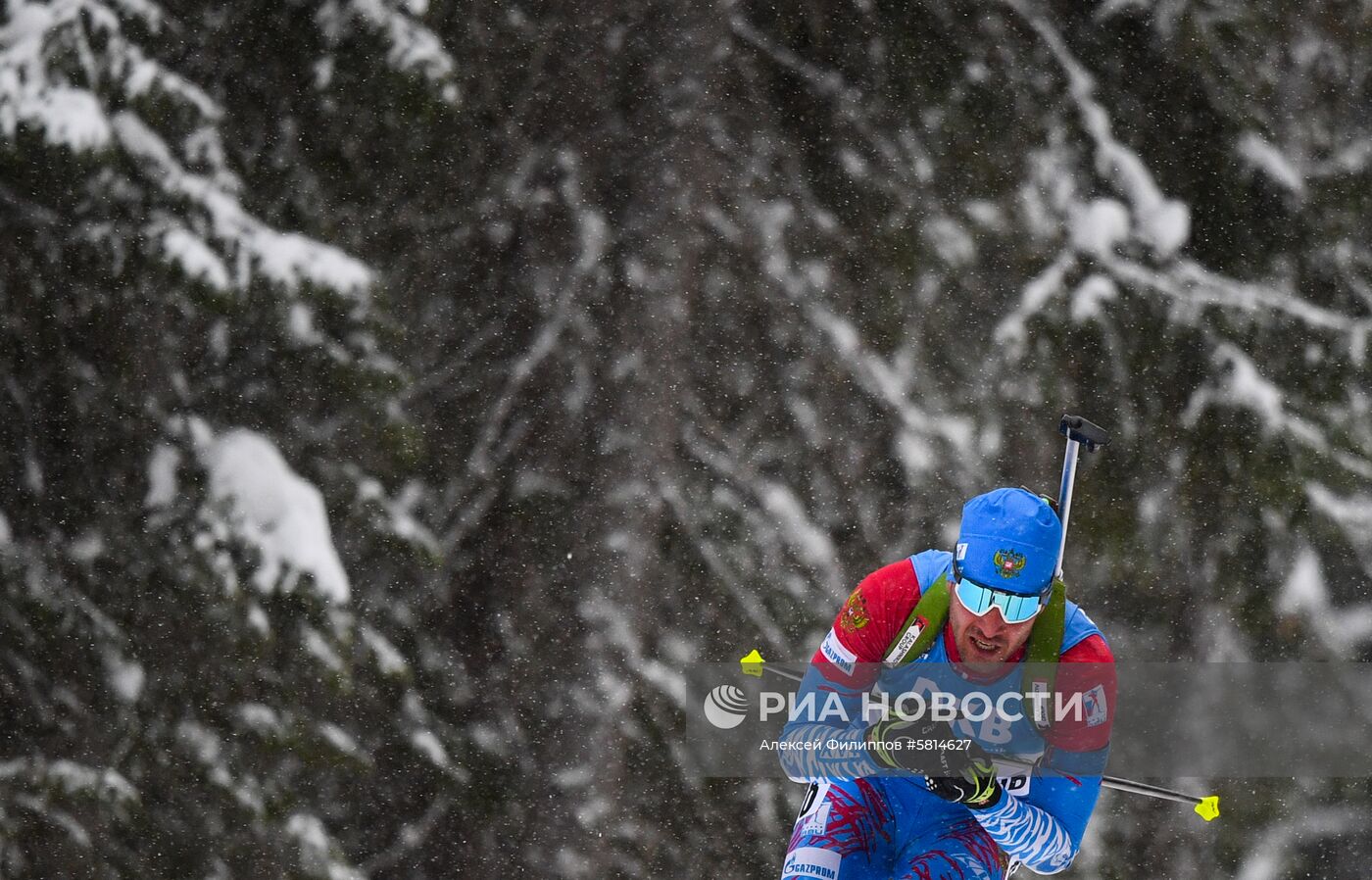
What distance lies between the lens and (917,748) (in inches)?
111

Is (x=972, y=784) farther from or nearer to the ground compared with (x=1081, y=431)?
nearer to the ground

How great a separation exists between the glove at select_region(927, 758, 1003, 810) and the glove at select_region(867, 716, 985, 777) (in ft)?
0.03

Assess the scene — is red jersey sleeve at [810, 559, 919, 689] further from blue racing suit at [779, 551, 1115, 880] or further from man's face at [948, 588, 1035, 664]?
man's face at [948, 588, 1035, 664]

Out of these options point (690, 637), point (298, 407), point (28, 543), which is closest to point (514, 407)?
point (298, 407)

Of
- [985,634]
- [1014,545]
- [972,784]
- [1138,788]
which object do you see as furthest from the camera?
[1138,788]

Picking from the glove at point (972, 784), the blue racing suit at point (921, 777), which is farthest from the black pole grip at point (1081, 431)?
the glove at point (972, 784)

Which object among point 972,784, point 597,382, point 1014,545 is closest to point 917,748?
point 972,784

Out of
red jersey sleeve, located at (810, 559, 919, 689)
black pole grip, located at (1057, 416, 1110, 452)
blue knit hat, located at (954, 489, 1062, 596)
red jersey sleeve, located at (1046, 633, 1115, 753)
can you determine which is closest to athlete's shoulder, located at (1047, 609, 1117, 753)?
red jersey sleeve, located at (1046, 633, 1115, 753)

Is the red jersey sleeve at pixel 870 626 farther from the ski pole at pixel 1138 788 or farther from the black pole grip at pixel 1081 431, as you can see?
the black pole grip at pixel 1081 431

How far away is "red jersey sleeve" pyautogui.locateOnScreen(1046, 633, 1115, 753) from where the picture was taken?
3.11 meters

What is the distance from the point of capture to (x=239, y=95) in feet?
19.6

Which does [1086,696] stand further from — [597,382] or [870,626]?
[597,382]

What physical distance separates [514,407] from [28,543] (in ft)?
7.83

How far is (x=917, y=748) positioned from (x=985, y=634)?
15.8 inches
